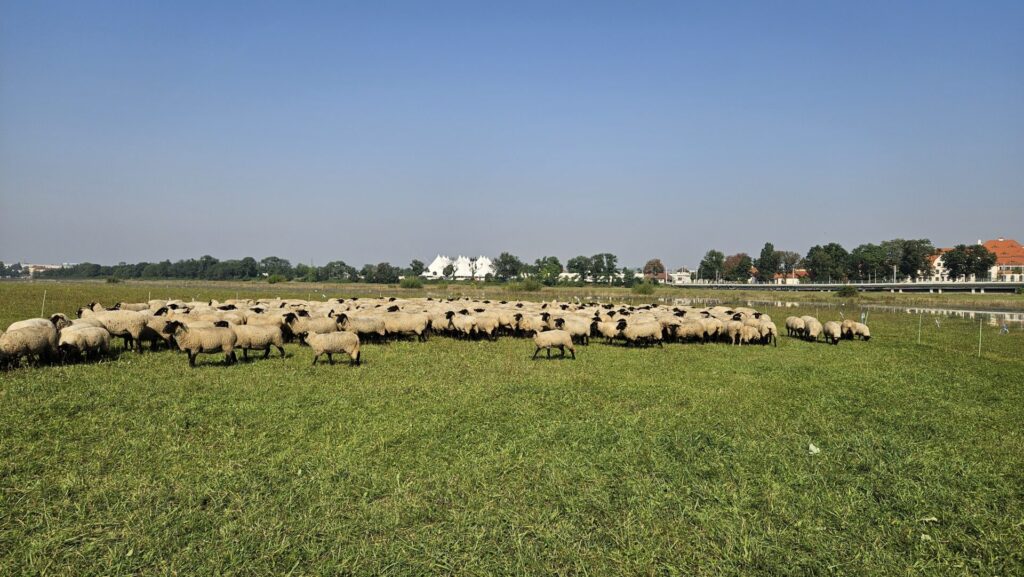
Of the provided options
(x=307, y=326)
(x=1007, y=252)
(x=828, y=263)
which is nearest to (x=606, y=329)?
(x=307, y=326)

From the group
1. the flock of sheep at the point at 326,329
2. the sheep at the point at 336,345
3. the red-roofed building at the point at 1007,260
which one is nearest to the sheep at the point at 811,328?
the flock of sheep at the point at 326,329

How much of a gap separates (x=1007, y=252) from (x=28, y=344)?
7114 inches

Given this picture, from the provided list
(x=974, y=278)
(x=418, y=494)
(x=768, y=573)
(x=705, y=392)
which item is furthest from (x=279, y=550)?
(x=974, y=278)

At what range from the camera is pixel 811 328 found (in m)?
25.1

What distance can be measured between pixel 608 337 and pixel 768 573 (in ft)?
55.1

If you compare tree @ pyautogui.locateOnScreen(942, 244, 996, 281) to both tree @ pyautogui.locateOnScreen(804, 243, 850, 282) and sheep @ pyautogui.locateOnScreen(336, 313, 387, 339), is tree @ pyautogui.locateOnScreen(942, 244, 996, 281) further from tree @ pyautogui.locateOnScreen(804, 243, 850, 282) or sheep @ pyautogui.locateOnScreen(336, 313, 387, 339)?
sheep @ pyautogui.locateOnScreen(336, 313, 387, 339)

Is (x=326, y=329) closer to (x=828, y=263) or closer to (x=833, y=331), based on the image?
(x=833, y=331)

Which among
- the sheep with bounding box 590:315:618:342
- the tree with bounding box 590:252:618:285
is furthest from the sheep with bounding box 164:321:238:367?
the tree with bounding box 590:252:618:285

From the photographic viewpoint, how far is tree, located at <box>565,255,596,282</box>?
16423 centimetres

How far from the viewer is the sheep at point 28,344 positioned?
42.1 ft

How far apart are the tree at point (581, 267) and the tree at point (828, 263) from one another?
57702 mm

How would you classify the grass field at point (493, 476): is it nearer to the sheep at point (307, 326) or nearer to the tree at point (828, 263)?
the sheep at point (307, 326)

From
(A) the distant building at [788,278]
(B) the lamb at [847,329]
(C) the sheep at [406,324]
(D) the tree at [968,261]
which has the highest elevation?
(D) the tree at [968,261]

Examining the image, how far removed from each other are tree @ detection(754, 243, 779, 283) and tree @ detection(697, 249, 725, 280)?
1553cm
